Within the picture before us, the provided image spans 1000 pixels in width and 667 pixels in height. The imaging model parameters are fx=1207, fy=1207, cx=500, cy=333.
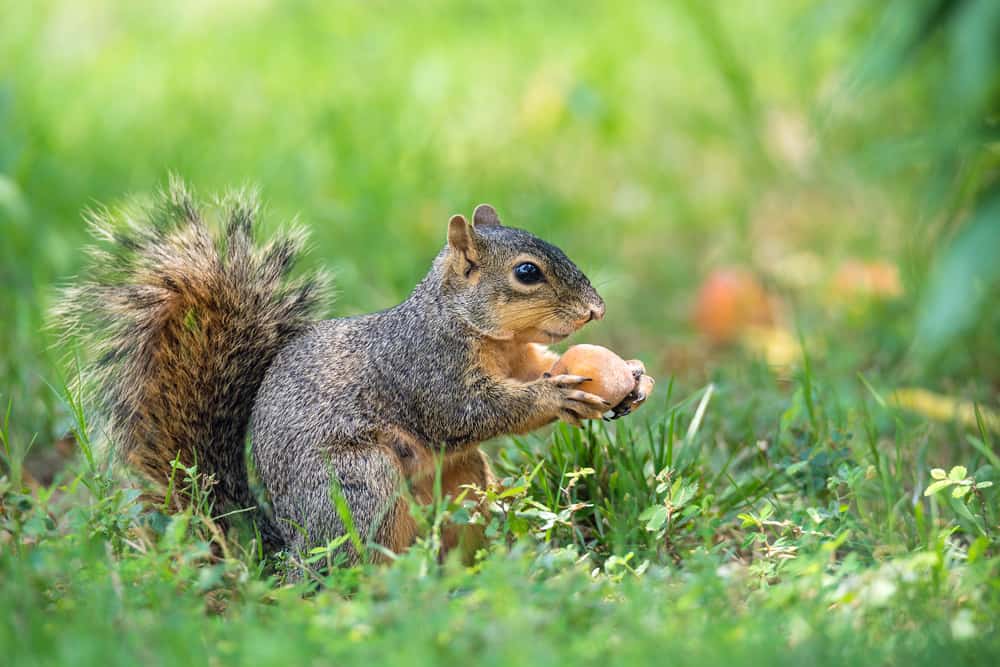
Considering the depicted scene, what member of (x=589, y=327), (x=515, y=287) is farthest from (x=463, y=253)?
(x=589, y=327)


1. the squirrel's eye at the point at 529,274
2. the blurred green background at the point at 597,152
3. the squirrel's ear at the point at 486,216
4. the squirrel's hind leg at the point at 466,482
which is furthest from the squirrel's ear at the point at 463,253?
the blurred green background at the point at 597,152

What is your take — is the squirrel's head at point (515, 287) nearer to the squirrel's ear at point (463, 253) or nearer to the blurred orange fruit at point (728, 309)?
the squirrel's ear at point (463, 253)

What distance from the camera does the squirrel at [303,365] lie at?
8.25 ft

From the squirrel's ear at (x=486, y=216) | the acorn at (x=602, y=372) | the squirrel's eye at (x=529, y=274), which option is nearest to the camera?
the acorn at (x=602, y=372)

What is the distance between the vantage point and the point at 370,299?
160 inches

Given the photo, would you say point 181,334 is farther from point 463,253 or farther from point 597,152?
point 597,152

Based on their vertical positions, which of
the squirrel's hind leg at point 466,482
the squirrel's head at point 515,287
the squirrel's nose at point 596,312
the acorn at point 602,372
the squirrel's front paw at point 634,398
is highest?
the squirrel's head at point 515,287

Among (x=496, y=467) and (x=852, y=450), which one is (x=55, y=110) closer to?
(x=496, y=467)

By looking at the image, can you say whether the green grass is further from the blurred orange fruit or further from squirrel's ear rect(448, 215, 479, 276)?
squirrel's ear rect(448, 215, 479, 276)

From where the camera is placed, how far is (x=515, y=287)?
2.57 meters

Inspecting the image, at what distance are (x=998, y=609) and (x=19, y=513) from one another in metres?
Result: 1.76

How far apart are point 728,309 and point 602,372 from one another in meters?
1.68

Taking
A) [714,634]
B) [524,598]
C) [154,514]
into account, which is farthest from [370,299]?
[714,634]

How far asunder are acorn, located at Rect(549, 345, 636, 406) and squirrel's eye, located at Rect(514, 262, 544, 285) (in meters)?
0.18
